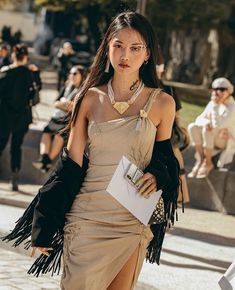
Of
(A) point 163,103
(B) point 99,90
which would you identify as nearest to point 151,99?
(A) point 163,103

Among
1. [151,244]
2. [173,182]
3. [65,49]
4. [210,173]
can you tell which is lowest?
[65,49]

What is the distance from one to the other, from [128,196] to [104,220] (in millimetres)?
163

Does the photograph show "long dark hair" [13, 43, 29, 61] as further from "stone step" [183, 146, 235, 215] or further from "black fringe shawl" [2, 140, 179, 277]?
"black fringe shawl" [2, 140, 179, 277]

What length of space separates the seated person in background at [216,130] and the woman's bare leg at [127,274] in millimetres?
7306

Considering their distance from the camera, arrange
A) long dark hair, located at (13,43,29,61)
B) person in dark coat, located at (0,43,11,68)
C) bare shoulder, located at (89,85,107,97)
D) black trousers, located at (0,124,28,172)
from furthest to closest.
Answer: person in dark coat, located at (0,43,11,68), black trousers, located at (0,124,28,172), long dark hair, located at (13,43,29,61), bare shoulder, located at (89,85,107,97)

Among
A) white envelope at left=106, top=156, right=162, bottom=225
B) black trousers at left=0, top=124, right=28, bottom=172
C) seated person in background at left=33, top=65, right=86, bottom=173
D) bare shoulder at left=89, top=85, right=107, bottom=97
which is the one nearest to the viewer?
white envelope at left=106, top=156, right=162, bottom=225

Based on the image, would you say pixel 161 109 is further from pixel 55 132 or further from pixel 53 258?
pixel 55 132

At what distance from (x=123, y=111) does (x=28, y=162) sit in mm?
8748

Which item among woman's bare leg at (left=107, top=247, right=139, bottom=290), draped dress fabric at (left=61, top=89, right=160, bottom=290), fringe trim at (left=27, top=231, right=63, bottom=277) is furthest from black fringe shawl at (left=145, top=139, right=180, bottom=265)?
fringe trim at (left=27, top=231, right=63, bottom=277)

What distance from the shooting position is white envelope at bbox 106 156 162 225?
13.9ft

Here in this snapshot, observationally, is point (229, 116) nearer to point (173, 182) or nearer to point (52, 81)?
point (173, 182)

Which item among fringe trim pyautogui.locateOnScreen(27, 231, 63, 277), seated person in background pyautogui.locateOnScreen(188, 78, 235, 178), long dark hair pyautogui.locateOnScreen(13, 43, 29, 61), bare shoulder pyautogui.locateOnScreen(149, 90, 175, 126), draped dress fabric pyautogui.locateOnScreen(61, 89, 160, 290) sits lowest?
seated person in background pyautogui.locateOnScreen(188, 78, 235, 178)

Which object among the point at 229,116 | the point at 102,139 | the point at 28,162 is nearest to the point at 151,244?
the point at 102,139

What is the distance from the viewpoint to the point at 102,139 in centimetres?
429
